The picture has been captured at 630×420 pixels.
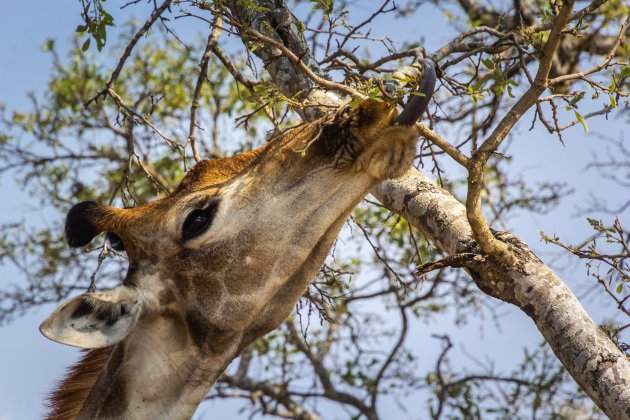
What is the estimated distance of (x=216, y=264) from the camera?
14.1 ft

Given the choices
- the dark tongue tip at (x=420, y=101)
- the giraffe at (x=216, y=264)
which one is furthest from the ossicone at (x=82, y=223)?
the dark tongue tip at (x=420, y=101)

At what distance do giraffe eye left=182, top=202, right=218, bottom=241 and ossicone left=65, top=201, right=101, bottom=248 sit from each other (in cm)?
67

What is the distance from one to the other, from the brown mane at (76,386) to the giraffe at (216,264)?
0.11 m

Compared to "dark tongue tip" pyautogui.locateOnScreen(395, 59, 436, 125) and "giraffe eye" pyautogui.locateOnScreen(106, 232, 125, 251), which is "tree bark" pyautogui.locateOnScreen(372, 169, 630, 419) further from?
"giraffe eye" pyautogui.locateOnScreen(106, 232, 125, 251)

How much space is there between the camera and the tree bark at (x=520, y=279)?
3.90 m

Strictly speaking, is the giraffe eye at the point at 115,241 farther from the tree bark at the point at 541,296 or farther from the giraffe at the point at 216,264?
the tree bark at the point at 541,296

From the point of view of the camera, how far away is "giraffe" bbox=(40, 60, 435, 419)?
4.23m

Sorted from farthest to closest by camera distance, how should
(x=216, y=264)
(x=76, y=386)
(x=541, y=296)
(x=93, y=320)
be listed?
(x=76, y=386) < (x=216, y=264) < (x=541, y=296) < (x=93, y=320)

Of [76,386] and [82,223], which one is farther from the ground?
[82,223]

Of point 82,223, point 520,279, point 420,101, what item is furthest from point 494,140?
point 82,223

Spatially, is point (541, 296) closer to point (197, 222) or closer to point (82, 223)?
point (197, 222)

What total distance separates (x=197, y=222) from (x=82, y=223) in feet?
2.69

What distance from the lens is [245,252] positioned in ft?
14.1

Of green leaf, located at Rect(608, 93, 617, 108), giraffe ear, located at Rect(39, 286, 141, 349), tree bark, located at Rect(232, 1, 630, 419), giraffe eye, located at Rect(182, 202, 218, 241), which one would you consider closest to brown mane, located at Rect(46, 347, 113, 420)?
giraffe ear, located at Rect(39, 286, 141, 349)
